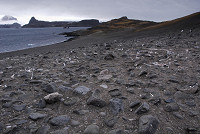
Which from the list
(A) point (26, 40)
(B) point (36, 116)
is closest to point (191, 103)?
(B) point (36, 116)

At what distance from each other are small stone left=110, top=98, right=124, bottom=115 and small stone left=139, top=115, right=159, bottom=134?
1.84 feet

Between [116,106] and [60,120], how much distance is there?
49.3 inches

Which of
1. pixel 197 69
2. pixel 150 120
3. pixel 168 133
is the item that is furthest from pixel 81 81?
pixel 197 69

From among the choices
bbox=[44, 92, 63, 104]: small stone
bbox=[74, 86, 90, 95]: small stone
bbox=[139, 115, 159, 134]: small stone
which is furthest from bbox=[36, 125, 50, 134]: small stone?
bbox=[139, 115, 159, 134]: small stone

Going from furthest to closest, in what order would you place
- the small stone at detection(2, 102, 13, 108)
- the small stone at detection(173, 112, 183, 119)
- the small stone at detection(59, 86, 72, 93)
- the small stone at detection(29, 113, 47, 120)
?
the small stone at detection(59, 86, 72, 93) < the small stone at detection(2, 102, 13, 108) < the small stone at detection(29, 113, 47, 120) < the small stone at detection(173, 112, 183, 119)

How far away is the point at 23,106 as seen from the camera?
3703mm

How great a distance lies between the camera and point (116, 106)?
11.7 feet

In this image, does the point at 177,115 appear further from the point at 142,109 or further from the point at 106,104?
the point at 106,104

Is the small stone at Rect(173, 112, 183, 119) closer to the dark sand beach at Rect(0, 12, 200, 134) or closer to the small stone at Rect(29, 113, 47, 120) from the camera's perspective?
the dark sand beach at Rect(0, 12, 200, 134)

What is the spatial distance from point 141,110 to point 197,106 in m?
1.30

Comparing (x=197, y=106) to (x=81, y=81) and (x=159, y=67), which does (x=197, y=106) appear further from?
(x=81, y=81)

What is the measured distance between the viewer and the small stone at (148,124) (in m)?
2.71

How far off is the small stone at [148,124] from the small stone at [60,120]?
145 centimetres

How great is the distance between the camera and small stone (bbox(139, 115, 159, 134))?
2.71m
